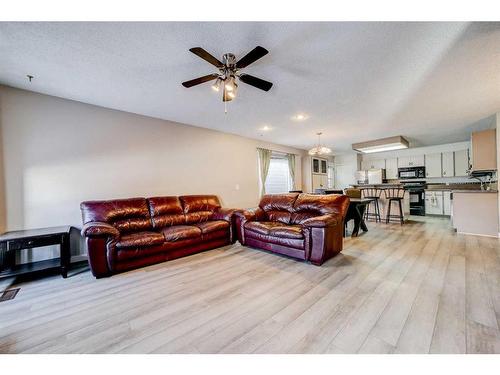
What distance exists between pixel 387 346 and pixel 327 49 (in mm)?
2550

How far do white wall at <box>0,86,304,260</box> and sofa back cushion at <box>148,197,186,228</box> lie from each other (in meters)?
0.48

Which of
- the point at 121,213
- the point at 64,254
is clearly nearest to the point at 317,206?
the point at 121,213

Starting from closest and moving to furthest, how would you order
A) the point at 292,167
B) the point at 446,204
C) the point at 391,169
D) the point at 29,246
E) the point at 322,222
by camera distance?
1. the point at 29,246
2. the point at 322,222
3. the point at 446,204
4. the point at 292,167
5. the point at 391,169

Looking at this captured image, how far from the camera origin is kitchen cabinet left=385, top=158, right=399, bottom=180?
7798mm

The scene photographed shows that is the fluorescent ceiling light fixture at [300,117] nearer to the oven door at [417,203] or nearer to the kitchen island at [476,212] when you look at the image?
the kitchen island at [476,212]

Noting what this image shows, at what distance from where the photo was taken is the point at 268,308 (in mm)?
1803

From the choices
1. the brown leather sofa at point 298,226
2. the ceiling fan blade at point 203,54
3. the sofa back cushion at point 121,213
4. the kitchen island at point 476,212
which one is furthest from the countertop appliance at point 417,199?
the sofa back cushion at point 121,213

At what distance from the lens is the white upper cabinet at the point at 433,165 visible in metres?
6.95

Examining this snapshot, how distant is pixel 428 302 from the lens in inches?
72.6

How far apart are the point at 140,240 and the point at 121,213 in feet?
2.42

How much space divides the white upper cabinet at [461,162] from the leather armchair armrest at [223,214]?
7708 millimetres

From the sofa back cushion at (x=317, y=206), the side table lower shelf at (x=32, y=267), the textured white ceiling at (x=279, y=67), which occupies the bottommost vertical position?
the side table lower shelf at (x=32, y=267)

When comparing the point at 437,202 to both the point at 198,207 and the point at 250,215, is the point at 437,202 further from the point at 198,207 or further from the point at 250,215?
the point at 198,207
